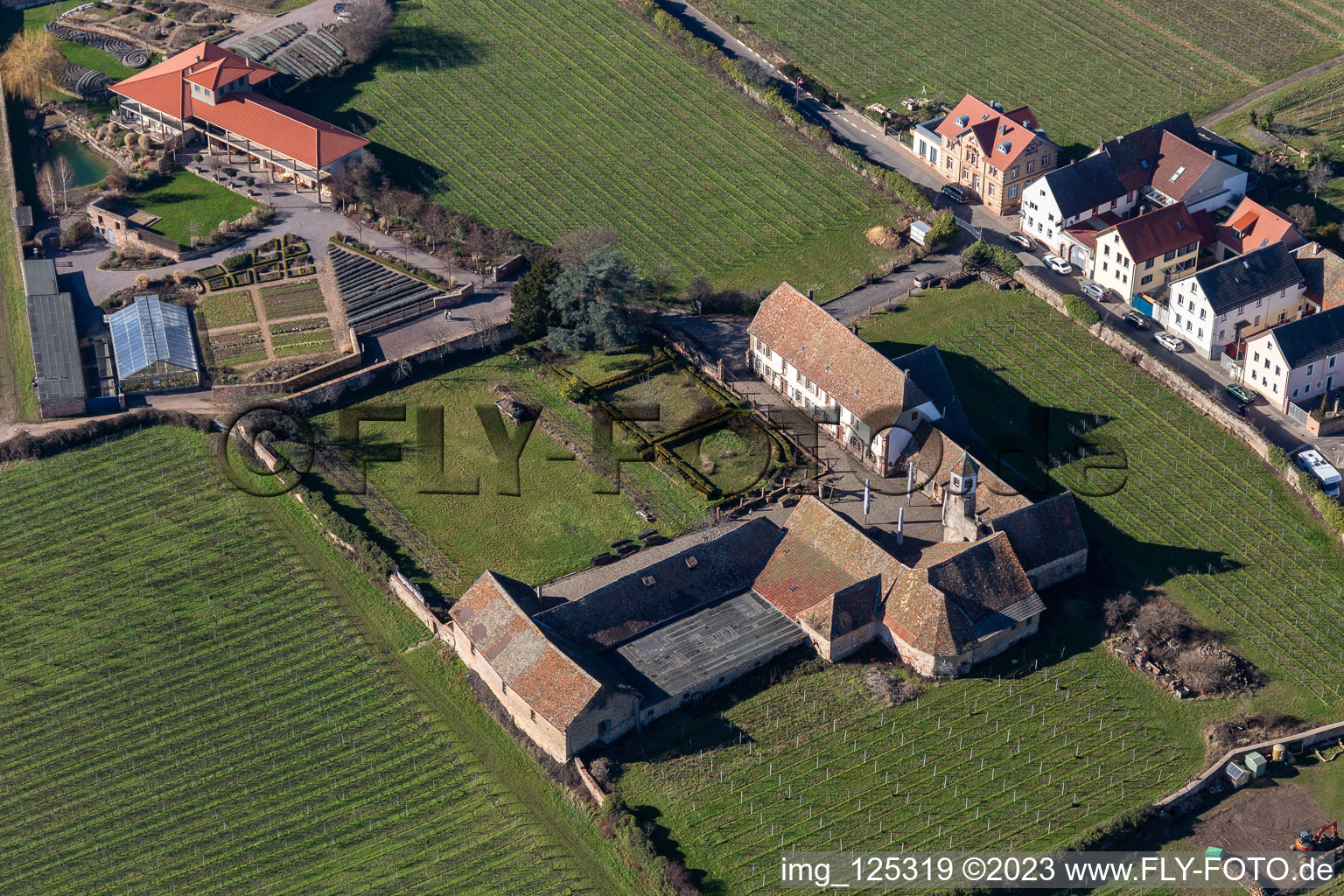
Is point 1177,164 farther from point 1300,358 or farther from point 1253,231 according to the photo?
point 1300,358

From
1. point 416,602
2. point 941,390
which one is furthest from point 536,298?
point 941,390

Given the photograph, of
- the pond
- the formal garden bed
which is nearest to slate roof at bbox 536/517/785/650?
A: the formal garden bed

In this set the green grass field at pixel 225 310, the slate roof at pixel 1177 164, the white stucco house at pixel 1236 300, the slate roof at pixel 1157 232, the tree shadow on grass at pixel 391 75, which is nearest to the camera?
the white stucco house at pixel 1236 300

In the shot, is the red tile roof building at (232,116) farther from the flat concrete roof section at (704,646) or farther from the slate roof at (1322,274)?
the slate roof at (1322,274)

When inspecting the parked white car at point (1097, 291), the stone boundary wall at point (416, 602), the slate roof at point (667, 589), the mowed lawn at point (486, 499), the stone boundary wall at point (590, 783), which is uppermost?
the parked white car at point (1097, 291)

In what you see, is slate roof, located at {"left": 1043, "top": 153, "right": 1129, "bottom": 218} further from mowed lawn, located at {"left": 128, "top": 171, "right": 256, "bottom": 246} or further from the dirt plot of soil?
mowed lawn, located at {"left": 128, "top": 171, "right": 256, "bottom": 246}

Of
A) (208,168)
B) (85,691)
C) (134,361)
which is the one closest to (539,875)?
(85,691)

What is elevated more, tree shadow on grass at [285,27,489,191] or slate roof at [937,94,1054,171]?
slate roof at [937,94,1054,171]

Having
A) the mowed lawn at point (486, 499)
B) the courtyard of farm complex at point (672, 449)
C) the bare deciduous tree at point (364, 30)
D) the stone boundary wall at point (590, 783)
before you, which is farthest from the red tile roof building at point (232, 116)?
the stone boundary wall at point (590, 783)
